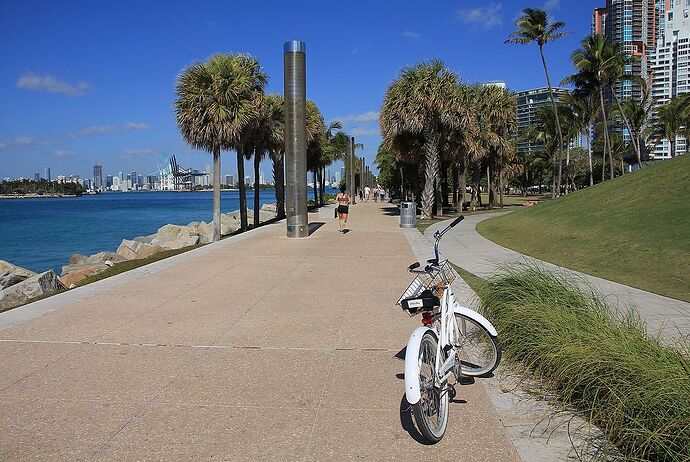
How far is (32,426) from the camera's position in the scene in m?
4.11

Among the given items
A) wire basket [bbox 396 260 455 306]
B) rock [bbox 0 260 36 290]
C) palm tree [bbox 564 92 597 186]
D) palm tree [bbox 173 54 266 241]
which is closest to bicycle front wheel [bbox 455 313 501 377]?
wire basket [bbox 396 260 455 306]

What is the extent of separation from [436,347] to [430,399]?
0.39 m

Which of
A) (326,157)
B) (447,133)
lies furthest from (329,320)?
(326,157)

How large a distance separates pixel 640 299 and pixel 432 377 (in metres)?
6.04

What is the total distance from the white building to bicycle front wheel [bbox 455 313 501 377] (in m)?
80.4

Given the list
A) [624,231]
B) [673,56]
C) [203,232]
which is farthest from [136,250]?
[673,56]

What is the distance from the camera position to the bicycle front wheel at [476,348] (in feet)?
16.4

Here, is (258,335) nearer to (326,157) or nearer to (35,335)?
(35,335)

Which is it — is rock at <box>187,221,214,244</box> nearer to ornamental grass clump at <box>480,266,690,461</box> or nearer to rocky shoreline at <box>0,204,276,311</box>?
rocky shoreline at <box>0,204,276,311</box>

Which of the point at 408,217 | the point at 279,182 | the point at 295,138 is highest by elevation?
the point at 295,138

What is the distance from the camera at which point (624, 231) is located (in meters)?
14.0

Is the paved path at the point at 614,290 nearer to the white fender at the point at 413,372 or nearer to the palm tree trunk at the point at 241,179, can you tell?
the white fender at the point at 413,372

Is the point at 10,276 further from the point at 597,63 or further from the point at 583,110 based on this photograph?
the point at 583,110

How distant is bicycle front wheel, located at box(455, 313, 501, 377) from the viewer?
16.4 feet
